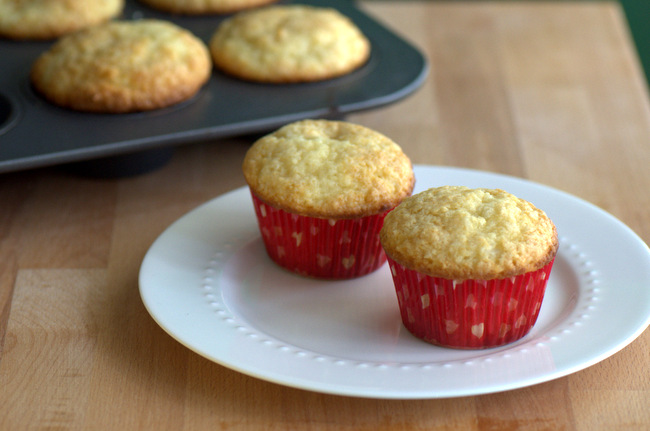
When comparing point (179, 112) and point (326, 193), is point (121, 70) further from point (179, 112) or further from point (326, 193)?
point (326, 193)

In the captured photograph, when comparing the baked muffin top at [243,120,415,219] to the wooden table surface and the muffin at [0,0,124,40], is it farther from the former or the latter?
the muffin at [0,0,124,40]

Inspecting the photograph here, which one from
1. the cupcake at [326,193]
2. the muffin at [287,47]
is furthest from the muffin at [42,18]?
the cupcake at [326,193]

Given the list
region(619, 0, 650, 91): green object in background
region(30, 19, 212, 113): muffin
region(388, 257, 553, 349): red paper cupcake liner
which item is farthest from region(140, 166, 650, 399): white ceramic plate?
region(619, 0, 650, 91): green object in background

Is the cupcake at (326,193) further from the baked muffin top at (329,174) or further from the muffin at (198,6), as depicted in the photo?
the muffin at (198,6)

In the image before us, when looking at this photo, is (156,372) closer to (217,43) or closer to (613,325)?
(613,325)

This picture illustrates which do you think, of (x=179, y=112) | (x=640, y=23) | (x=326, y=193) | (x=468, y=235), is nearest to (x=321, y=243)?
(x=326, y=193)

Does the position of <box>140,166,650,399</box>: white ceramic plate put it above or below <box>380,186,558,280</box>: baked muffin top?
below
